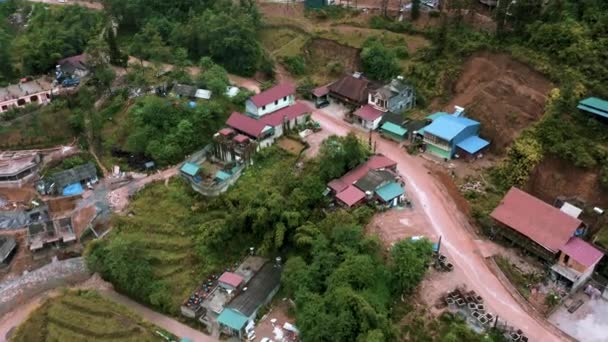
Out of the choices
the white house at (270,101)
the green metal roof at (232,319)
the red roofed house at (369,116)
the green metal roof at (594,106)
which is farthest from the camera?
the white house at (270,101)

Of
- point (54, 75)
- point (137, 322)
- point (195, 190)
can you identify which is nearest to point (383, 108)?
point (195, 190)

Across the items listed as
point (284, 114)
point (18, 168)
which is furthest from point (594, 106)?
point (18, 168)

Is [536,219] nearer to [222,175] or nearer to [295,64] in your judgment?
[222,175]

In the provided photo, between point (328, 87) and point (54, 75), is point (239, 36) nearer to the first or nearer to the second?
point (328, 87)

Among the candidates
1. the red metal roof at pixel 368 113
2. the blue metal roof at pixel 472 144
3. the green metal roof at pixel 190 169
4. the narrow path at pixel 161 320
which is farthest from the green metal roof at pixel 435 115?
the narrow path at pixel 161 320

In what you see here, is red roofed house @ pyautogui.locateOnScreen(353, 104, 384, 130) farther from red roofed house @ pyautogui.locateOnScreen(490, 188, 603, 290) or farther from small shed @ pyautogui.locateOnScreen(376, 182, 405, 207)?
red roofed house @ pyautogui.locateOnScreen(490, 188, 603, 290)

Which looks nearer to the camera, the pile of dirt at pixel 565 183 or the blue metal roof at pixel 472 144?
the pile of dirt at pixel 565 183

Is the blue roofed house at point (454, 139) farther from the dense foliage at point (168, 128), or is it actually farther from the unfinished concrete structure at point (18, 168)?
the unfinished concrete structure at point (18, 168)
